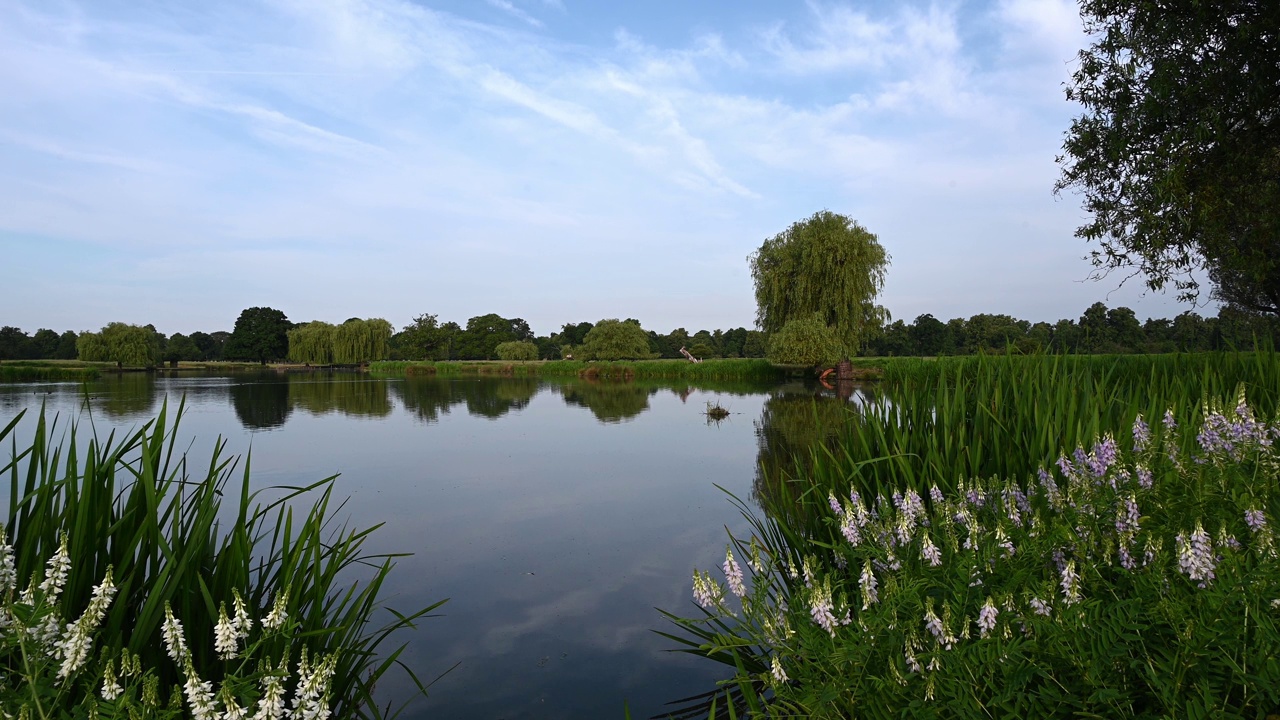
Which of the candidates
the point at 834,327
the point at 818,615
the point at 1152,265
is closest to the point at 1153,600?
the point at 818,615

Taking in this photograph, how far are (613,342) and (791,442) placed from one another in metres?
56.5

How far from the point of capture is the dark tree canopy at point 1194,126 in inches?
390

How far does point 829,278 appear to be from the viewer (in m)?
38.5

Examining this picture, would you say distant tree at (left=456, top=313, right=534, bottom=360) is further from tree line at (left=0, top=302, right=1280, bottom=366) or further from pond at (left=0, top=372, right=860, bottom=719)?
pond at (left=0, top=372, right=860, bottom=719)

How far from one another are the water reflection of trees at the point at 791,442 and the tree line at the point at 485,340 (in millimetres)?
14205

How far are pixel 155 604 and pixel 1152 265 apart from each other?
48.5 ft

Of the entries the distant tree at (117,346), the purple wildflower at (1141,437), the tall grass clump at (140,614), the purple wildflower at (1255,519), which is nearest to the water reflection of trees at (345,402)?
the tall grass clump at (140,614)

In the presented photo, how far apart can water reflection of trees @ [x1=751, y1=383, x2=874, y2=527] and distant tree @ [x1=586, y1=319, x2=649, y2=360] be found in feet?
142

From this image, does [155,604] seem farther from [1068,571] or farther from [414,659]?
[1068,571]

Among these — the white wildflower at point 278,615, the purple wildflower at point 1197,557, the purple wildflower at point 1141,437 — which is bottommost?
the white wildflower at point 278,615

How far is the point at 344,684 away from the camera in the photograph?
11.5 feet

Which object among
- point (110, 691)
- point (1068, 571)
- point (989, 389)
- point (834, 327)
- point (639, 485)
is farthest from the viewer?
point (834, 327)

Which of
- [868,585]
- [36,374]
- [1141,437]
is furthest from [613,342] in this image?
[868,585]

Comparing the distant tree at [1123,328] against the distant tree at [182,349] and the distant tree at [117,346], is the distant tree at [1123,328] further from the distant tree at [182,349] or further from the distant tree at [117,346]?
the distant tree at [182,349]
